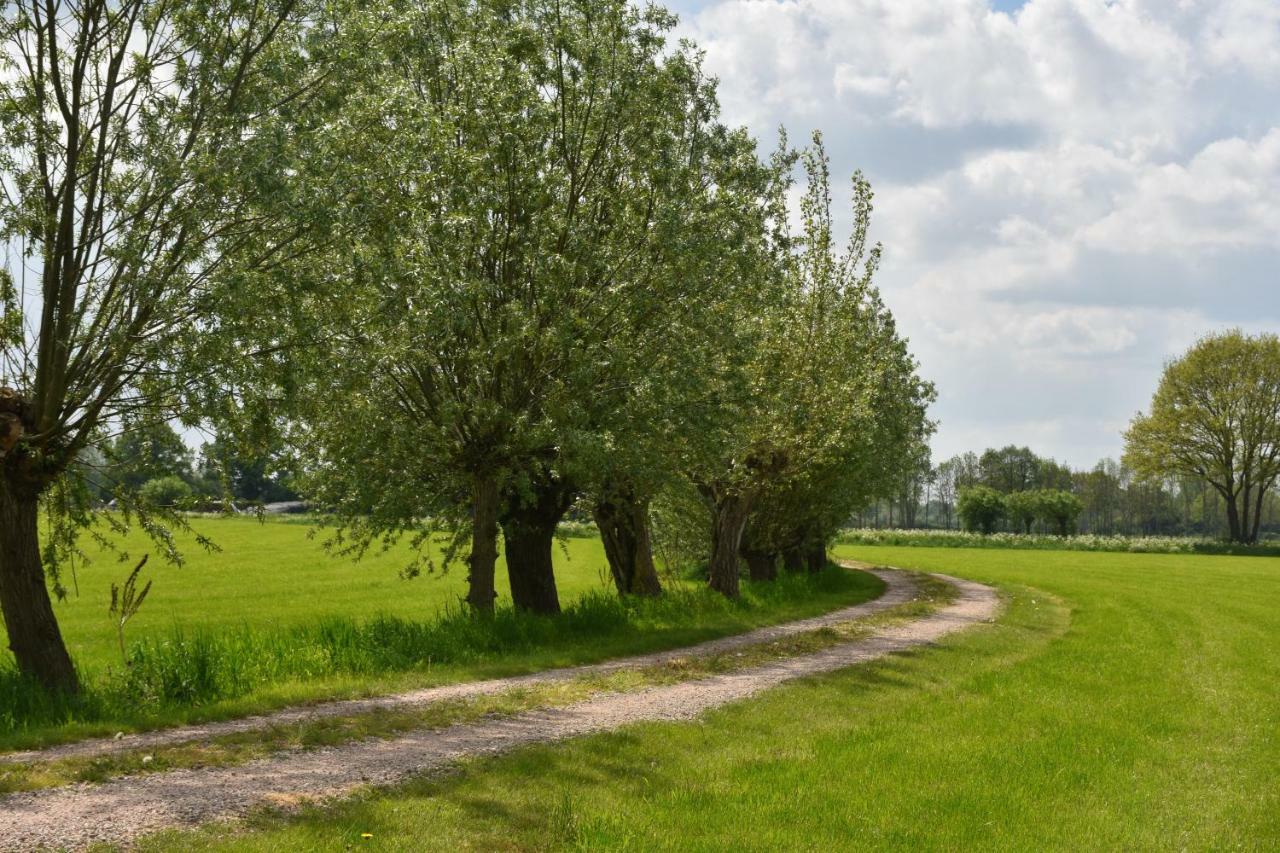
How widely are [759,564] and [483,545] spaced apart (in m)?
18.3

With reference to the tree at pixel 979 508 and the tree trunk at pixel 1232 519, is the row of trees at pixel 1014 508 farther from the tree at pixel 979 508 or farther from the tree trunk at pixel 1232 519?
the tree trunk at pixel 1232 519

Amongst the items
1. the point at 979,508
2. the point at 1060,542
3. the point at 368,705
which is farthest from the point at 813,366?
the point at 979,508

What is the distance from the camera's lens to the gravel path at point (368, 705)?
10.4 metres

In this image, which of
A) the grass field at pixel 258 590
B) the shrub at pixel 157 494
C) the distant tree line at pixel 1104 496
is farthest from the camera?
the distant tree line at pixel 1104 496

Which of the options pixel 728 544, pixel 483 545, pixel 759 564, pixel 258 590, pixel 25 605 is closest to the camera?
pixel 25 605

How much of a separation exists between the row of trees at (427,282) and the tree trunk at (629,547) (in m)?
0.10

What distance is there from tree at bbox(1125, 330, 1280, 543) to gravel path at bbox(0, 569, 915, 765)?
77.8m

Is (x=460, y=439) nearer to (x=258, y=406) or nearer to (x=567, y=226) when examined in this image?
(x=567, y=226)

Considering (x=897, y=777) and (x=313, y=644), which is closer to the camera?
(x=897, y=777)

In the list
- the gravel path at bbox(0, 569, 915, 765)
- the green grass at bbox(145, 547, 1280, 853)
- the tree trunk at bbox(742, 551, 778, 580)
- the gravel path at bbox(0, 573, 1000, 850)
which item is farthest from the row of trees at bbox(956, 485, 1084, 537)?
the gravel path at bbox(0, 573, 1000, 850)

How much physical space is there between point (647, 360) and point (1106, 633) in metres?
14.0

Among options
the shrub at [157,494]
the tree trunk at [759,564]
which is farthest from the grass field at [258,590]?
the tree trunk at [759,564]

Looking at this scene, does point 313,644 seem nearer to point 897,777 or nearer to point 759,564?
point 897,777

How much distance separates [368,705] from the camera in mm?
12789
